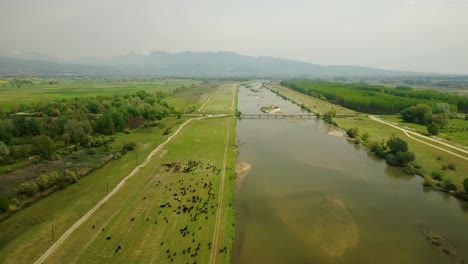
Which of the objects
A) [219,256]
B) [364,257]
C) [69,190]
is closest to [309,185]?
[364,257]

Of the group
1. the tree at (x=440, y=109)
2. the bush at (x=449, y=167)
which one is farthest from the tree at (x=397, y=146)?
the tree at (x=440, y=109)

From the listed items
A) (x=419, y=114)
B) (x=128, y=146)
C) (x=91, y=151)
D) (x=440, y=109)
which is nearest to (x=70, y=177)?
(x=91, y=151)

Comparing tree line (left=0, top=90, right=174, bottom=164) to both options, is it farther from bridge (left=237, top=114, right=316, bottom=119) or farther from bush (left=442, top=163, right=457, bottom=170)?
bush (left=442, top=163, right=457, bottom=170)

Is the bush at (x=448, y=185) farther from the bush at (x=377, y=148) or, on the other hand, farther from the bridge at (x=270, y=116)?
the bridge at (x=270, y=116)

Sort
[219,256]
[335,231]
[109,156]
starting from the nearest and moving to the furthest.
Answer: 1. [219,256]
2. [335,231]
3. [109,156]

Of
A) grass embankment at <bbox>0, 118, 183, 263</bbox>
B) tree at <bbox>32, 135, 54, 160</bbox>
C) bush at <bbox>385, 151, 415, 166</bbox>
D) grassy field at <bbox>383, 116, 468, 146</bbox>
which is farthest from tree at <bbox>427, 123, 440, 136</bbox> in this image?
tree at <bbox>32, 135, 54, 160</bbox>

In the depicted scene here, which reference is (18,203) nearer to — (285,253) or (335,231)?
(285,253)

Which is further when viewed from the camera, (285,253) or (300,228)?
(300,228)
